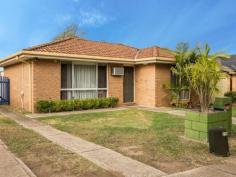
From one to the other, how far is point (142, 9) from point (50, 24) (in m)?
8.43

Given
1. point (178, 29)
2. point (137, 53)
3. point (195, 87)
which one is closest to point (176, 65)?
point (178, 29)

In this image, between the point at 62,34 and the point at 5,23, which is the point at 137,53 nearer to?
the point at 5,23

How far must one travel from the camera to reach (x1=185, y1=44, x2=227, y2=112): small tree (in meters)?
7.01

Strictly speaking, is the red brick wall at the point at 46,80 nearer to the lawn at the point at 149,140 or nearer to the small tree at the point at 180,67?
the lawn at the point at 149,140

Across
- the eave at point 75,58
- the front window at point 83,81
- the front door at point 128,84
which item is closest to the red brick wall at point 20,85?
the eave at point 75,58

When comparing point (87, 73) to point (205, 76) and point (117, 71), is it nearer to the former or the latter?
point (117, 71)

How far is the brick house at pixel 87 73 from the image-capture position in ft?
43.3

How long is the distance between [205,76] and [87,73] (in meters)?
9.22

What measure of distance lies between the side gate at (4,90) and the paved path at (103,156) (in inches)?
493

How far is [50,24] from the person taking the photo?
21312 mm

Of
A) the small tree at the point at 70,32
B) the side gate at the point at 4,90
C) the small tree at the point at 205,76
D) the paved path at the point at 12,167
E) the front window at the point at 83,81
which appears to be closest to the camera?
the paved path at the point at 12,167

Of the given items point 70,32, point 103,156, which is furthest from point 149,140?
point 70,32

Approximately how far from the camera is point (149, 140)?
6.97 metres

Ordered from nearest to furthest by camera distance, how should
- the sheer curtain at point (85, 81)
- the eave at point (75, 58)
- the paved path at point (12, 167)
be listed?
1. the paved path at point (12, 167)
2. the eave at point (75, 58)
3. the sheer curtain at point (85, 81)
